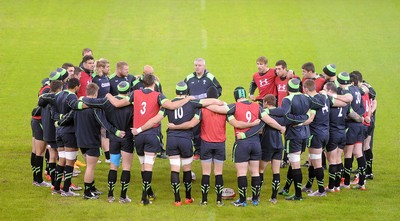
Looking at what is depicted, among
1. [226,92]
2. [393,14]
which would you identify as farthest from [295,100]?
[393,14]

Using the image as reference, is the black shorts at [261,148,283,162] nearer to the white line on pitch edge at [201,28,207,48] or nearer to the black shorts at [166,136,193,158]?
the black shorts at [166,136,193,158]

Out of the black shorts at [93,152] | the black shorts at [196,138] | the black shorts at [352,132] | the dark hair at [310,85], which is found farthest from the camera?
the black shorts at [196,138]

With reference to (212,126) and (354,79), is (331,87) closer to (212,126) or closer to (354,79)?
(354,79)

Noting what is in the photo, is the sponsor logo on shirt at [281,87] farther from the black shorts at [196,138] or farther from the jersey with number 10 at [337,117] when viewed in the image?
the jersey with number 10 at [337,117]

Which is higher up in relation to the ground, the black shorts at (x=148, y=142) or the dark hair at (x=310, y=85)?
the dark hair at (x=310, y=85)

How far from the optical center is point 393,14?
35.7 m

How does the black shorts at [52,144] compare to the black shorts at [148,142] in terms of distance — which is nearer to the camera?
the black shorts at [148,142]

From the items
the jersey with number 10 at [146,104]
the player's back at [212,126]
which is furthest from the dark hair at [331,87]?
the jersey with number 10 at [146,104]

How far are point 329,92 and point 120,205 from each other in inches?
207

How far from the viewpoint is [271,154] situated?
17.4 meters

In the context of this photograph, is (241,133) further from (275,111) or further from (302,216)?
(302,216)

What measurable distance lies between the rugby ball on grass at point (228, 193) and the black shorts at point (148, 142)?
1957 millimetres

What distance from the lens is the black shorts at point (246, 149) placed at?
16.8 metres

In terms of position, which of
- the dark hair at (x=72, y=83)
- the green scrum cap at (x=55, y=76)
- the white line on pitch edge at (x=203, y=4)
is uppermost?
the white line on pitch edge at (x=203, y=4)
